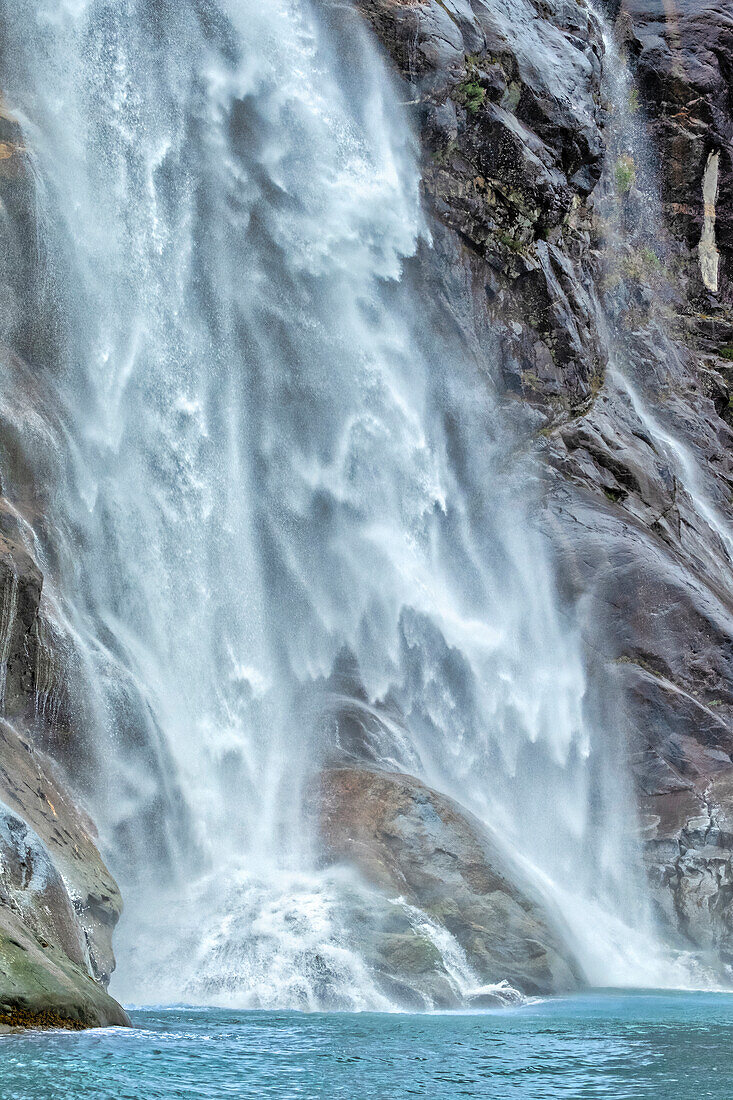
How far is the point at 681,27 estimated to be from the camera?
39000mm

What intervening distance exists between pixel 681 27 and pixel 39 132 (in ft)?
80.7

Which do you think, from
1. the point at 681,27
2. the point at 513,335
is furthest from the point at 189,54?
the point at 681,27

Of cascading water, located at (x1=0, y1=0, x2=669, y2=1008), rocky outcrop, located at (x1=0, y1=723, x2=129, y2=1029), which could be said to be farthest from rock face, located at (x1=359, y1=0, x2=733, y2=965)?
rocky outcrop, located at (x1=0, y1=723, x2=129, y2=1029)

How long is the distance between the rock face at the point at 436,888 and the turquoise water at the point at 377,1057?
171cm

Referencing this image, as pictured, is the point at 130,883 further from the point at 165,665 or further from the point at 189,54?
the point at 189,54

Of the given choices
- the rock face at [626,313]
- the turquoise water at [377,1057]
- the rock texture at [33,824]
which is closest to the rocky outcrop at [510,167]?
the rock face at [626,313]

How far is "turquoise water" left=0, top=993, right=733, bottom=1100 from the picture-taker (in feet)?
28.9

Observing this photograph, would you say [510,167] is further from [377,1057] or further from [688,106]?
[377,1057]

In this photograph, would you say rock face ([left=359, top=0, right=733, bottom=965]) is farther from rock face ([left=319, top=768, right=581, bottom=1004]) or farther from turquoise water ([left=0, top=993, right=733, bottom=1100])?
turquoise water ([left=0, top=993, right=733, bottom=1100])

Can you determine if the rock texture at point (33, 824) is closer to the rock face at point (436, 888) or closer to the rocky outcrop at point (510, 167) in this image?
the rock face at point (436, 888)

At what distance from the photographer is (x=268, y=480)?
25.0 metres

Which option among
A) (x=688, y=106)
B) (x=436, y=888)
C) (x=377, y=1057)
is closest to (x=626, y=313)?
(x=688, y=106)

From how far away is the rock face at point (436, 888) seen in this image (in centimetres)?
1620

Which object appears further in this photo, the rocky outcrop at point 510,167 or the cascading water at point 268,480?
the rocky outcrop at point 510,167
